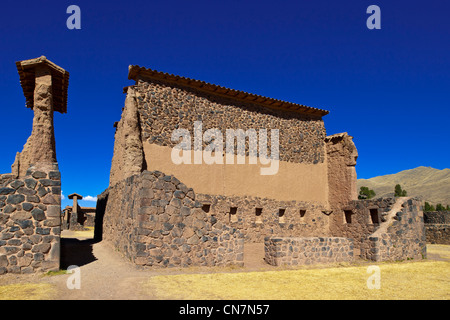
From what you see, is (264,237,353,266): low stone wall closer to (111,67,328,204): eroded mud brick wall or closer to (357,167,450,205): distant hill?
(111,67,328,204): eroded mud brick wall

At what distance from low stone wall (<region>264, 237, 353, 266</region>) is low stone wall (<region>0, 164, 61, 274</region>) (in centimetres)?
664

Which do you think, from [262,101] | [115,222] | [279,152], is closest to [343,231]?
[279,152]

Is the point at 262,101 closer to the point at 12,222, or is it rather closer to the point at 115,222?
the point at 115,222

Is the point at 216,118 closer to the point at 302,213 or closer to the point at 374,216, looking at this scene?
the point at 302,213

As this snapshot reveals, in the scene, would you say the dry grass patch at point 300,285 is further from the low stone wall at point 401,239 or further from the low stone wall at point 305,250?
the low stone wall at point 401,239

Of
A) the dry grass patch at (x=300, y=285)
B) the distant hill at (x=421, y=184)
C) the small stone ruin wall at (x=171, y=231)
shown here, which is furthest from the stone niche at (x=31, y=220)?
the distant hill at (x=421, y=184)

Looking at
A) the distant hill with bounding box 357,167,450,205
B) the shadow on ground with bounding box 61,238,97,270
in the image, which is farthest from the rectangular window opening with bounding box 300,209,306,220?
the distant hill with bounding box 357,167,450,205

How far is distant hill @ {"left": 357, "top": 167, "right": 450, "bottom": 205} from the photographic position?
7540 cm

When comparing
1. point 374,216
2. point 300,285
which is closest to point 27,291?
point 300,285

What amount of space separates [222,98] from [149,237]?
966 cm

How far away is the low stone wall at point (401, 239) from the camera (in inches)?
547

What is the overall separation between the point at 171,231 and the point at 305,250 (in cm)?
484
